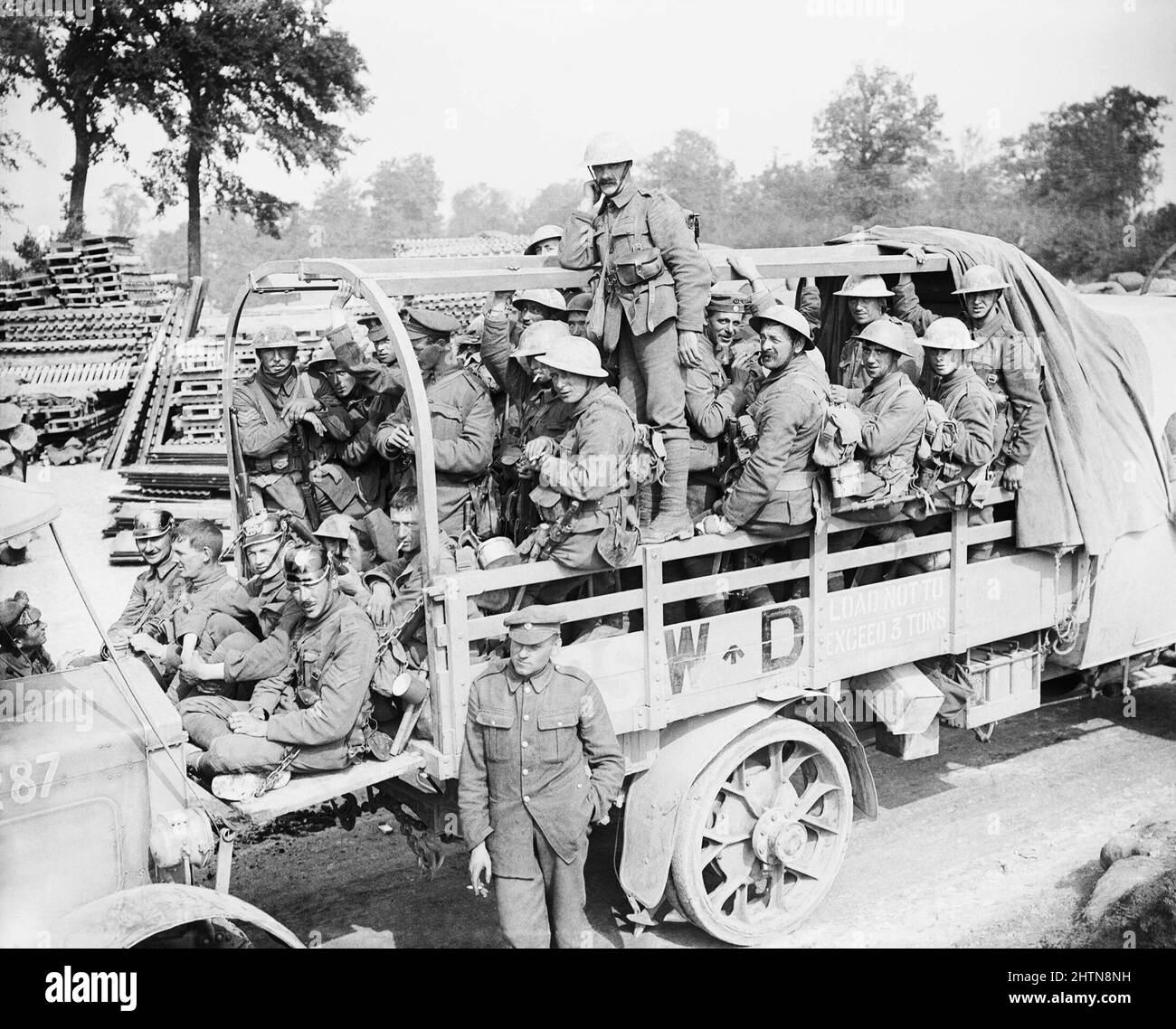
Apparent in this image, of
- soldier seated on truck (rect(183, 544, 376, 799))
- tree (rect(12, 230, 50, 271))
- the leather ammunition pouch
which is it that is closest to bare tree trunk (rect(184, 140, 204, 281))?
tree (rect(12, 230, 50, 271))

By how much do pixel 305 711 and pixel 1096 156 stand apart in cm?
3048

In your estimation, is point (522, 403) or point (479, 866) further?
point (522, 403)

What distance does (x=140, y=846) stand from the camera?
4.00 m

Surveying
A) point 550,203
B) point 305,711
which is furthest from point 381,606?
point 550,203

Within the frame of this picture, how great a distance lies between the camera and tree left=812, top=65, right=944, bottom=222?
34.6 m

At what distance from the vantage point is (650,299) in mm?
5254

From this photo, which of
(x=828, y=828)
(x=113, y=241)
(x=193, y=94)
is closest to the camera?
(x=828, y=828)

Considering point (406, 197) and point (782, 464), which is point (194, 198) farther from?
point (406, 197)

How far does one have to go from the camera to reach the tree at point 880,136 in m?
34.6

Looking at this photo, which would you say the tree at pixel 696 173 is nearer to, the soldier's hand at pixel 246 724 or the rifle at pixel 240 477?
the rifle at pixel 240 477

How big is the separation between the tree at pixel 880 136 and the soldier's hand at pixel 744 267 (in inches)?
1214

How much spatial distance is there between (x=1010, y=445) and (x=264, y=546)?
365cm

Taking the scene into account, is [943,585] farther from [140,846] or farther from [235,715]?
[140,846]
